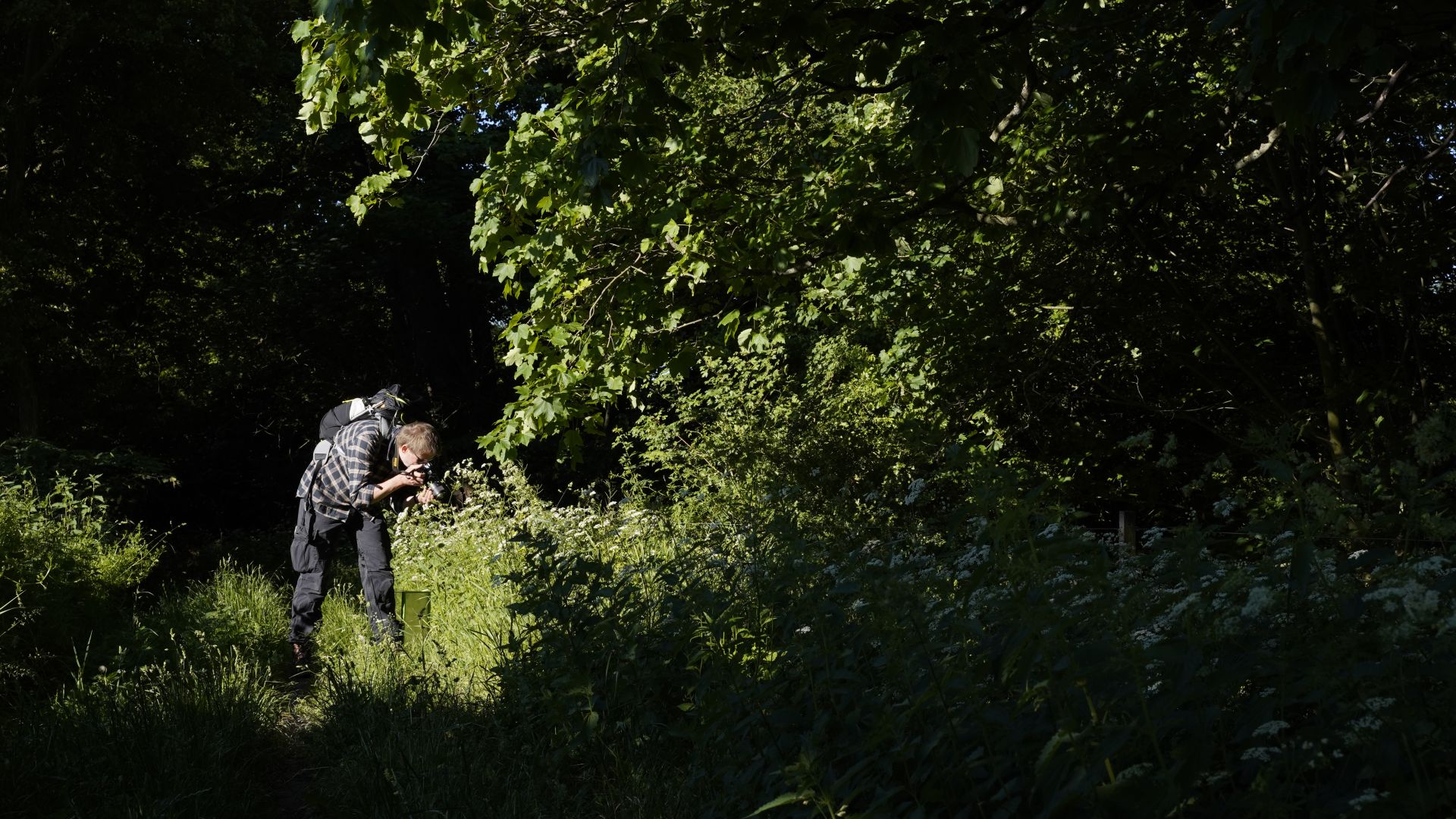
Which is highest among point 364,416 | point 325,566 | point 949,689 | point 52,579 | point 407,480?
point 364,416

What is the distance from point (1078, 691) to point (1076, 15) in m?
4.42

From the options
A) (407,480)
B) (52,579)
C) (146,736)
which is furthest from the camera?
(407,480)

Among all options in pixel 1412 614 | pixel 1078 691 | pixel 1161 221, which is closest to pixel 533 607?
pixel 1078 691

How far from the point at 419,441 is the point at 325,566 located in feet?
3.45

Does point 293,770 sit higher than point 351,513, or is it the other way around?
point 351,513

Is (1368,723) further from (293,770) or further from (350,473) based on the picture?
(350,473)

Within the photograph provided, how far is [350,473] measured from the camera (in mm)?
7895

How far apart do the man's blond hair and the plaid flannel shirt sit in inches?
4.8

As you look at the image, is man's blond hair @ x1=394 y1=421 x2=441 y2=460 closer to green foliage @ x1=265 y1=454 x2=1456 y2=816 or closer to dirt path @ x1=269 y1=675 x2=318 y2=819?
dirt path @ x1=269 y1=675 x2=318 y2=819

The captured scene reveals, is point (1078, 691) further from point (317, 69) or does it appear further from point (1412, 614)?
point (317, 69)

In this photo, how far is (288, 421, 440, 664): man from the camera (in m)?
7.88

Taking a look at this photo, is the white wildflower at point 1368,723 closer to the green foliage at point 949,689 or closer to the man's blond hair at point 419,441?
the green foliage at point 949,689

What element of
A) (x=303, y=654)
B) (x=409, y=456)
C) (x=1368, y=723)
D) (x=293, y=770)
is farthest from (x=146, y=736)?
(x=1368, y=723)

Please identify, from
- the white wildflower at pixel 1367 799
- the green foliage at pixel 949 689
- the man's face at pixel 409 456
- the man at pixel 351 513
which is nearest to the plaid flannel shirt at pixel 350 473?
the man at pixel 351 513
